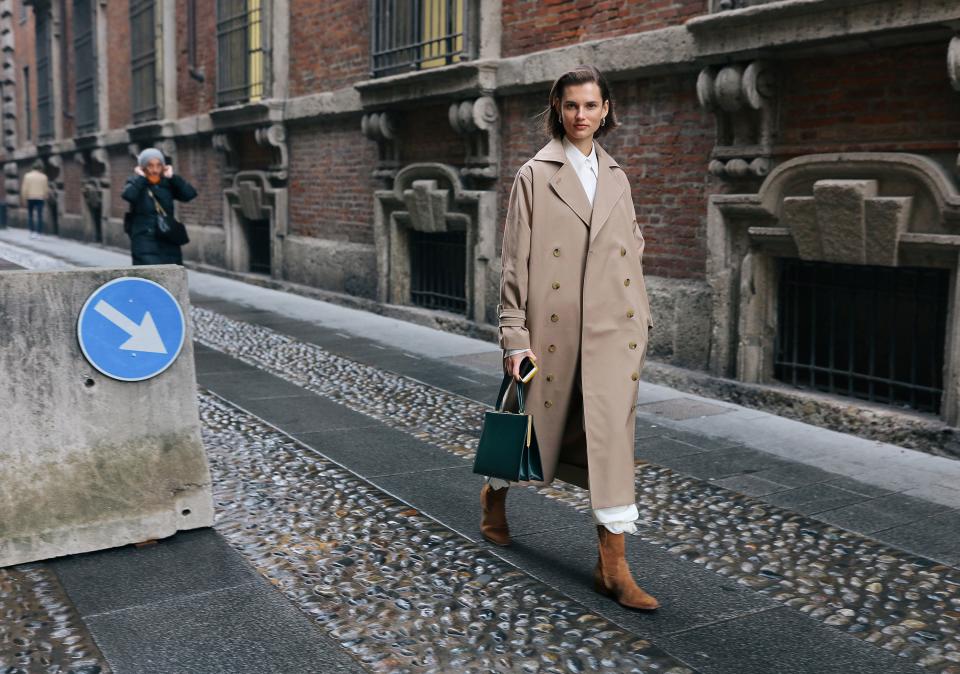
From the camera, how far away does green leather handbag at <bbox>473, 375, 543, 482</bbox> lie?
3.51m

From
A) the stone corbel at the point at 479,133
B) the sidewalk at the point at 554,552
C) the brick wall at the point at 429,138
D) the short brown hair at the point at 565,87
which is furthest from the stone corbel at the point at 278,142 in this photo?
the short brown hair at the point at 565,87

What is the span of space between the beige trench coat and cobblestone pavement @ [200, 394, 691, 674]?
481 mm

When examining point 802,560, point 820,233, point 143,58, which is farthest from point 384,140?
point 143,58

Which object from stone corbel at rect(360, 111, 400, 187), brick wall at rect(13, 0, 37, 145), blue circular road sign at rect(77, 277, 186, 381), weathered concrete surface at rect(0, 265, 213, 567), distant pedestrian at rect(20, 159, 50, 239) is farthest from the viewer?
brick wall at rect(13, 0, 37, 145)

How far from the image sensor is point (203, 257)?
55.5 feet

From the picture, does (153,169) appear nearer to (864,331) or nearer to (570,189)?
(570,189)

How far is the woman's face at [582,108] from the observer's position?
350 centimetres

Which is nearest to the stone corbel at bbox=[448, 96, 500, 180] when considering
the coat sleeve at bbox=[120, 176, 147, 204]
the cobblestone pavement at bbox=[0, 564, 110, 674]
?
the coat sleeve at bbox=[120, 176, 147, 204]

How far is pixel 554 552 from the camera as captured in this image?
3.99 metres

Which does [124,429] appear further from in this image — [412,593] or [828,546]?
[828,546]

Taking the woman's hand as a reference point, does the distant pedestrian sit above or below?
above

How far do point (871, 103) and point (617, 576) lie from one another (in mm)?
4069

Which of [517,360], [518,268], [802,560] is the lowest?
[802,560]

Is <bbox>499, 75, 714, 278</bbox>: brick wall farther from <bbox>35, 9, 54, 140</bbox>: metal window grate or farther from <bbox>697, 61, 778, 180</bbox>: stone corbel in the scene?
<bbox>35, 9, 54, 140</bbox>: metal window grate
